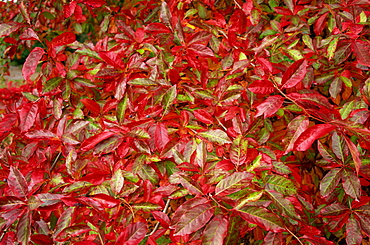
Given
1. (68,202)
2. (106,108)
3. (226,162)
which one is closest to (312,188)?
(226,162)

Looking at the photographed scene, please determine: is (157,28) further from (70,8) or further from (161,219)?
(161,219)

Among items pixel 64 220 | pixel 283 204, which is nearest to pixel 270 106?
pixel 283 204

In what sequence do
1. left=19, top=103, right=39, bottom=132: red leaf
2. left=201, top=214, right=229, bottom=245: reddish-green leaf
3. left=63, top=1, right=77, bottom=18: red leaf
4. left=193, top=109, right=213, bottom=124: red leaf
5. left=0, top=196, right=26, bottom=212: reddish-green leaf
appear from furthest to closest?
left=63, top=1, right=77, bottom=18: red leaf → left=19, top=103, right=39, bottom=132: red leaf → left=193, top=109, right=213, bottom=124: red leaf → left=0, top=196, right=26, bottom=212: reddish-green leaf → left=201, top=214, right=229, bottom=245: reddish-green leaf

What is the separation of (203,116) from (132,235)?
46 cm

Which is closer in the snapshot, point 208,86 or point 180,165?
point 180,165

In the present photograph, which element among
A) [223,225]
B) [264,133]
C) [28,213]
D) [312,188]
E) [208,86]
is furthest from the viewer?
A: [312,188]

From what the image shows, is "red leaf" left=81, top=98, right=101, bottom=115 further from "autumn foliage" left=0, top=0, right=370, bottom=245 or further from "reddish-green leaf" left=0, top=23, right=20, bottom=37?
"reddish-green leaf" left=0, top=23, right=20, bottom=37

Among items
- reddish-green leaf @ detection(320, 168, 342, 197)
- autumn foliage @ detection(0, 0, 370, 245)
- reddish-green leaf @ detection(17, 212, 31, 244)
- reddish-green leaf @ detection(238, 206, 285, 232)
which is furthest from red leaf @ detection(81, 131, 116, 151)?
reddish-green leaf @ detection(320, 168, 342, 197)

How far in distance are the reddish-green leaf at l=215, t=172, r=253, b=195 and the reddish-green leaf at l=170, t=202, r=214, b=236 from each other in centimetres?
6

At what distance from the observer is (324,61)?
144cm

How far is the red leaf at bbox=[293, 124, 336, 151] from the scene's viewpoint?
0.80 m

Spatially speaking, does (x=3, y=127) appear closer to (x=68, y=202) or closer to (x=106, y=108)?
(x=106, y=108)

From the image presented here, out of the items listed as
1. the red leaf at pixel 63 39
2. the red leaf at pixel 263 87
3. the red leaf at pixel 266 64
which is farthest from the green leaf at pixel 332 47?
the red leaf at pixel 63 39

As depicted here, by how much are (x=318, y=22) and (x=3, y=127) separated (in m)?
1.55
